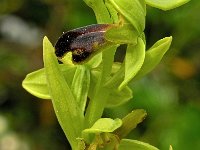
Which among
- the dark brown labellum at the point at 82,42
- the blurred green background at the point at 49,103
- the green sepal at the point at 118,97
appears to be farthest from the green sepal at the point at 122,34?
the blurred green background at the point at 49,103

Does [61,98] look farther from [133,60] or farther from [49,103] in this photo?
[49,103]

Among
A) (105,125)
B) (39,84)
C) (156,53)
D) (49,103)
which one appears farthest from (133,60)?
(49,103)

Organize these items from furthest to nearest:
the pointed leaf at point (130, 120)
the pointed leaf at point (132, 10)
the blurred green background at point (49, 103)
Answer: the blurred green background at point (49, 103) < the pointed leaf at point (130, 120) < the pointed leaf at point (132, 10)

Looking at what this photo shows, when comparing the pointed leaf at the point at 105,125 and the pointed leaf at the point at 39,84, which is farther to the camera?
the pointed leaf at the point at 39,84

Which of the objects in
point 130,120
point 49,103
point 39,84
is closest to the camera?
point 130,120

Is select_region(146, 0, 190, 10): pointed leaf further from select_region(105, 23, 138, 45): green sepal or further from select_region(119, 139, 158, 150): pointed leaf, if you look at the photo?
select_region(119, 139, 158, 150): pointed leaf

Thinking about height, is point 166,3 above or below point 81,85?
above

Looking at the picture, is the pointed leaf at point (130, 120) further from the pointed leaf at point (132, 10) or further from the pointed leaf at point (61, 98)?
the pointed leaf at point (132, 10)

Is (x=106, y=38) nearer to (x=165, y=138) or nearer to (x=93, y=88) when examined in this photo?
(x=93, y=88)

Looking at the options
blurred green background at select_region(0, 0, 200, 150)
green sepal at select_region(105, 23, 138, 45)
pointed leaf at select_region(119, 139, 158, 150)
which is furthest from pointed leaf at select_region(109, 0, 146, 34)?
blurred green background at select_region(0, 0, 200, 150)
